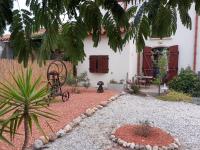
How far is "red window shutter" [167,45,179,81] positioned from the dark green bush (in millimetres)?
1053

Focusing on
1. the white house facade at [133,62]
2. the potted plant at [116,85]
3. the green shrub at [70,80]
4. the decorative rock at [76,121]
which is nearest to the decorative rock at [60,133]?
the decorative rock at [76,121]

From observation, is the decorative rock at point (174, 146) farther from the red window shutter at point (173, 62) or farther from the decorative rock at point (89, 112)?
the red window shutter at point (173, 62)

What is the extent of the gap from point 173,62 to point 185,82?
185 cm

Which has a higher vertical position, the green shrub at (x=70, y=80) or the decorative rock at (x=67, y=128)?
the green shrub at (x=70, y=80)

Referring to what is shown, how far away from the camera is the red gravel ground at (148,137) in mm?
6864

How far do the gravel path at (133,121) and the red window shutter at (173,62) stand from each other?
335 centimetres

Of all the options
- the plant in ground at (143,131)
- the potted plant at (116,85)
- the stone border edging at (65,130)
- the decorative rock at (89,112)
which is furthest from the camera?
the potted plant at (116,85)

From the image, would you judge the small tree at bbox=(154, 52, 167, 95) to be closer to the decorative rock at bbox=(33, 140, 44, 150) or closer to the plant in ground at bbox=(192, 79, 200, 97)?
the plant in ground at bbox=(192, 79, 200, 97)

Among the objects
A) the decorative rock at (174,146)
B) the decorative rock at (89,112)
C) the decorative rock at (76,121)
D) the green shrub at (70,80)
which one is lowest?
the decorative rock at (174,146)

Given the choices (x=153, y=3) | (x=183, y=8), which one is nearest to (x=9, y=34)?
(x=153, y=3)

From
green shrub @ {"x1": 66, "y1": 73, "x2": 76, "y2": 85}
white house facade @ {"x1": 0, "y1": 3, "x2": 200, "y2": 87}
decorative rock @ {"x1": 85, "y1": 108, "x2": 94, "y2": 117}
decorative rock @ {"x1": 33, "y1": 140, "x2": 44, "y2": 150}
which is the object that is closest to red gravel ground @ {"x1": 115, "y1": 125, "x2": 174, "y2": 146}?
decorative rock @ {"x1": 85, "y1": 108, "x2": 94, "y2": 117}

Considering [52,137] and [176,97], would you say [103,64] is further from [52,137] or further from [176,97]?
[52,137]

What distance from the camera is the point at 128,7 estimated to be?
1360 mm

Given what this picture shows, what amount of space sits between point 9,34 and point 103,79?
44.8ft
